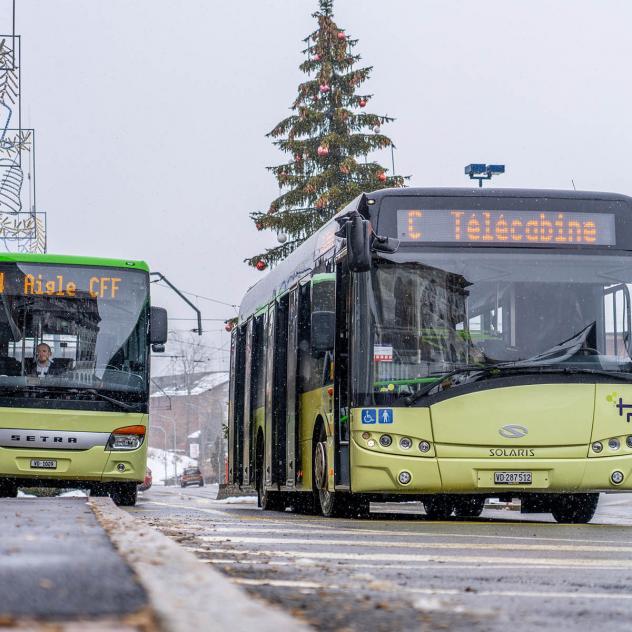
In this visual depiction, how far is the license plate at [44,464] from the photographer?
62.3 ft

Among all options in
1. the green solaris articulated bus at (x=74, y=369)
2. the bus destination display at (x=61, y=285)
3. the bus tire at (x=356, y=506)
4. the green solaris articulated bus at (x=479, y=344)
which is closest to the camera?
the green solaris articulated bus at (x=479, y=344)

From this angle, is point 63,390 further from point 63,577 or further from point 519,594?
point 63,577

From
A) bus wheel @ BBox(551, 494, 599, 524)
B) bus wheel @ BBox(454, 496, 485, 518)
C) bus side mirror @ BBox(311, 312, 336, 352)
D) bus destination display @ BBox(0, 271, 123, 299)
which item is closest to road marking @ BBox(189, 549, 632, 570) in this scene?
bus side mirror @ BBox(311, 312, 336, 352)

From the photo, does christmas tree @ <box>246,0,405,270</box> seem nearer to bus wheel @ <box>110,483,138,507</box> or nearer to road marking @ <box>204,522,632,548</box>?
bus wheel @ <box>110,483,138,507</box>

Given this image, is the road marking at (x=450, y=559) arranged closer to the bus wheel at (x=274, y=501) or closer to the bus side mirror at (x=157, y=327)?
the bus wheel at (x=274, y=501)

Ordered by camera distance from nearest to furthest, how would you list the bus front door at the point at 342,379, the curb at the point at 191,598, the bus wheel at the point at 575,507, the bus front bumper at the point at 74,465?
the curb at the point at 191,598 → the bus front door at the point at 342,379 → the bus wheel at the point at 575,507 → the bus front bumper at the point at 74,465

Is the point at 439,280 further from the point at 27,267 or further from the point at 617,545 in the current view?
the point at 27,267

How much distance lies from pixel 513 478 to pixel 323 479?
2.12 meters

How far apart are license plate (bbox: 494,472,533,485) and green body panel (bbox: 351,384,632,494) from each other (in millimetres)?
43

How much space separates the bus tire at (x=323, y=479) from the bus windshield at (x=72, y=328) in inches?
192

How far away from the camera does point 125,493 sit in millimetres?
20281

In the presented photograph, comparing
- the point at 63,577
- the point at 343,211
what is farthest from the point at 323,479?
the point at 63,577

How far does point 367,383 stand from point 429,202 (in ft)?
6.13

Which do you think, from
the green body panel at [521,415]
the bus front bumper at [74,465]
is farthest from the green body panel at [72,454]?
the green body panel at [521,415]
